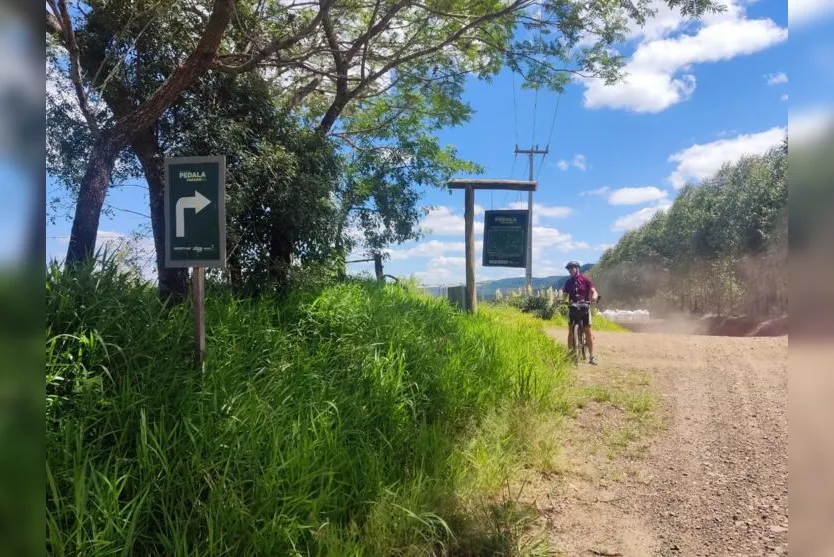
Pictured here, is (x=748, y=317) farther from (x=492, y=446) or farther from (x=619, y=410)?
(x=492, y=446)

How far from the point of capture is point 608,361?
834cm

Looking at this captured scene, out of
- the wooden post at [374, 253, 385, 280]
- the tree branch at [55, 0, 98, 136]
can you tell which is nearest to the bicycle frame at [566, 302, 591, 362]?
the wooden post at [374, 253, 385, 280]

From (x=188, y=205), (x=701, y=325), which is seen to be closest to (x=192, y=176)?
(x=188, y=205)

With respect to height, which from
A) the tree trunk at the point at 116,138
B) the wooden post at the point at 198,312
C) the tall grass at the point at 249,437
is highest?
the tree trunk at the point at 116,138

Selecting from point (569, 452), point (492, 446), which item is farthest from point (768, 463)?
point (492, 446)

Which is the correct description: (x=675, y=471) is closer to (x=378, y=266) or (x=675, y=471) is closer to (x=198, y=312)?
(x=198, y=312)

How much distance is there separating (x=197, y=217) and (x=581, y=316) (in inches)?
250

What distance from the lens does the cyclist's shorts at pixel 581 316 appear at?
796 centimetres

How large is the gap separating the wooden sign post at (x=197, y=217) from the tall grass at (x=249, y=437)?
1.61 feet

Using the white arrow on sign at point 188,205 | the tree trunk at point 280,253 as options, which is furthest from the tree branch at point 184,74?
the white arrow on sign at point 188,205

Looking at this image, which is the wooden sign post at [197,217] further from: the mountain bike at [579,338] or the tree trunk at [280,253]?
the mountain bike at [579,338]

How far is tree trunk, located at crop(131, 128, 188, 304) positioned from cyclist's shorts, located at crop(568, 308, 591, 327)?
576 centimetres

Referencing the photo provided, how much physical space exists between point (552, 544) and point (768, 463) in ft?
7.50

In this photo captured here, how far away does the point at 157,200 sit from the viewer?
18.8 feet
